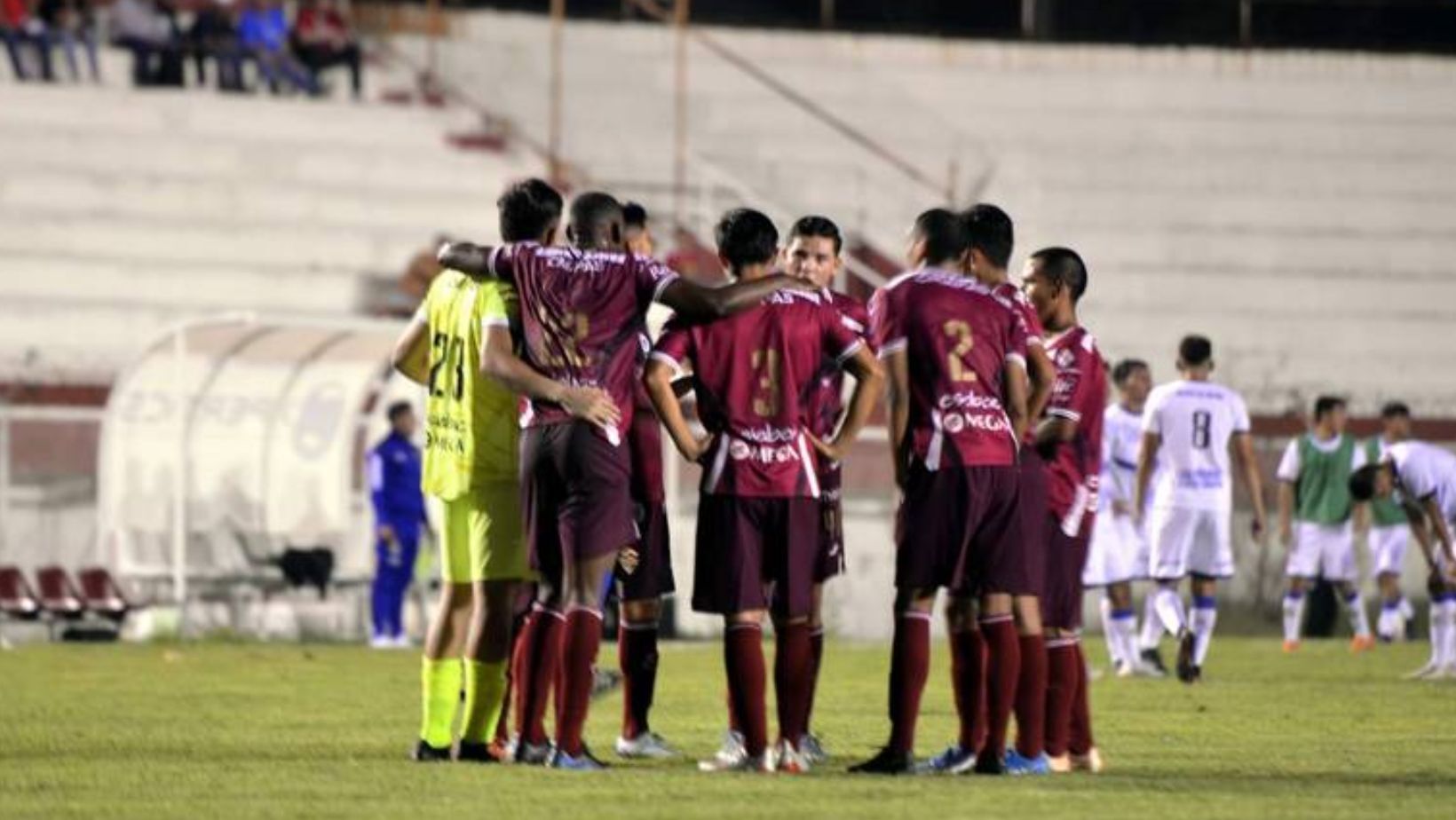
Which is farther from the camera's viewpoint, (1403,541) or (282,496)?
(1403,541)

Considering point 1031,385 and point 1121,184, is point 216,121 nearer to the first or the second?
point 1121,184

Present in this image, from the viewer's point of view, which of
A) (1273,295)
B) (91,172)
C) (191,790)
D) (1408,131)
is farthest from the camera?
(1408,131)

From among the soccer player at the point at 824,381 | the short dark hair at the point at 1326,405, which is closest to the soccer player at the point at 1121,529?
the short dark hair at the point at 1326,405

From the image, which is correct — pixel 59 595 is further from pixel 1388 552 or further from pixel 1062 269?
pixel 1062 269

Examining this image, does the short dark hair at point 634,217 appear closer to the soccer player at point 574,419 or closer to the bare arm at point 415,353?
the bare arm at point 415,353

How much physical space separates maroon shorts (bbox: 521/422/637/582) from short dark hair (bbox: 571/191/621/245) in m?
0.76

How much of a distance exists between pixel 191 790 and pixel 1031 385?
3603 mm

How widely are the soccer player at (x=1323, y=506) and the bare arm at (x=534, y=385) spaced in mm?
16889

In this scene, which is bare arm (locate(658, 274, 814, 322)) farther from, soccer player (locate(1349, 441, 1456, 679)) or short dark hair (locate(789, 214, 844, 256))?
soccer player (locate(1349, 441, 1456, 679))

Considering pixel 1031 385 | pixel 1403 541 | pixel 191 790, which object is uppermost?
pixel 1031 385

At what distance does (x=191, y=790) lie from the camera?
13086 mm

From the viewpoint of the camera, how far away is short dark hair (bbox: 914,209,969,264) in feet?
45.5

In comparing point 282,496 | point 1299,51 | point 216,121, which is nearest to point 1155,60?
point 1299,51

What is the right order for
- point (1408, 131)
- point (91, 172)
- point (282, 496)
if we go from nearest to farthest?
point (282, 496)
point (91, 172)
point (1408, 131)
